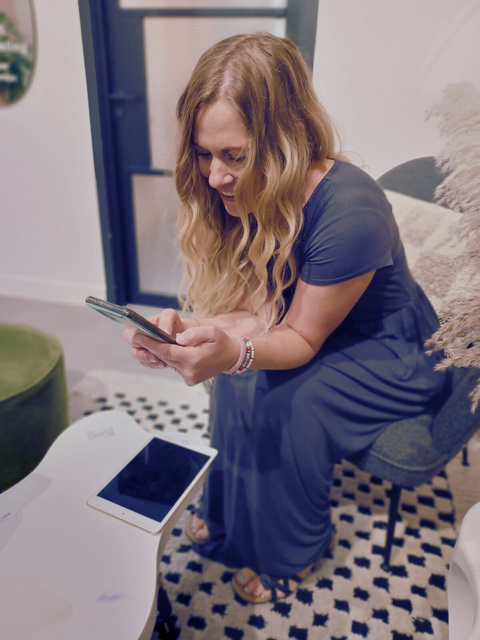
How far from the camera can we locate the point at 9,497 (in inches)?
31.4

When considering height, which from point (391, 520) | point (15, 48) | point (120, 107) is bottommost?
point (391, 520)

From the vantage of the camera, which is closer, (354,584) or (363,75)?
(363,75)

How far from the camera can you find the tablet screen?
78cm

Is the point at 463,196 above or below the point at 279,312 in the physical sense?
above

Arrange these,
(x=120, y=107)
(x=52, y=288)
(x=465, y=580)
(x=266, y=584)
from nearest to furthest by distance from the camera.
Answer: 1. (x=465, y=580)
2. (x=266, y=584)
3. (x=120, y=107)
4. (x=52, y=288)

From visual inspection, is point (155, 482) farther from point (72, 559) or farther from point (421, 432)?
point (421, 432)

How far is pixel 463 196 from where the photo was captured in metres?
0.66

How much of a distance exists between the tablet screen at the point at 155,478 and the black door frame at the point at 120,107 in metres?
0.70

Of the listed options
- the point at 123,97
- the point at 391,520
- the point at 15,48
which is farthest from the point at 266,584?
the point at 15,48

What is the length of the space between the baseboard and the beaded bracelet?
0.94 meters

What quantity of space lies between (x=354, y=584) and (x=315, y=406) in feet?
1.61

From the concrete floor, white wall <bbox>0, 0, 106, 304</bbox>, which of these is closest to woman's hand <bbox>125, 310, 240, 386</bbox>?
white wall <bbox>0, 0, 106, 304</bbox>

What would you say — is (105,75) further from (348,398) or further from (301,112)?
(348,398)

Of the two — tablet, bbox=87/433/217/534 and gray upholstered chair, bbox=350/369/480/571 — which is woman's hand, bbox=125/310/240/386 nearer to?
tablet, bbox=87/433/217/534
